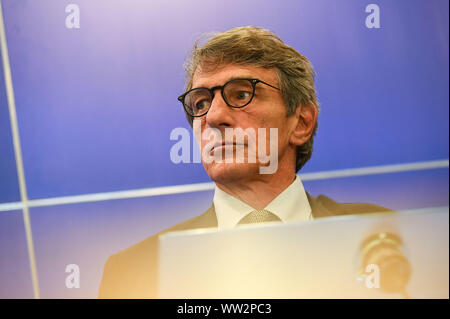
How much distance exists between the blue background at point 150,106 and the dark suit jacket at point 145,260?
0.04 meters

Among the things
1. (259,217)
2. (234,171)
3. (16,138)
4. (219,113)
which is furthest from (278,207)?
(16,138)

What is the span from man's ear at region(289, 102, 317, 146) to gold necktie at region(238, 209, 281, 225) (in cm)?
32

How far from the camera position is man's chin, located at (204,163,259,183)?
1.86 meters

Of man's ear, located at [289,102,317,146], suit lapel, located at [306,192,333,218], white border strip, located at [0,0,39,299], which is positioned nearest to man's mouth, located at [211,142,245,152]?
man's ear, located at [289,102,317,146]

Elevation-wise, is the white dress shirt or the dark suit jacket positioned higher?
the white dress shirt

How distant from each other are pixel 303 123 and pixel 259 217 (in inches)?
17.7

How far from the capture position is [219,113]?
185 cm

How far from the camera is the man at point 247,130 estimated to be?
73.3 inches

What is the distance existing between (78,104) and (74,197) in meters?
0.42

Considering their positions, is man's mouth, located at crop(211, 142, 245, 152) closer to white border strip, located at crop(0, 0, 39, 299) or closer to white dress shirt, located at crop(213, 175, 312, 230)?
white dress shirt, located at crop(213, 175, 312, 230)

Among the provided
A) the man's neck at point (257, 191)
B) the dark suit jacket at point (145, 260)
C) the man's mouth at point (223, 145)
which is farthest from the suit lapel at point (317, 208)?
the man's mouth at point (223, 145)

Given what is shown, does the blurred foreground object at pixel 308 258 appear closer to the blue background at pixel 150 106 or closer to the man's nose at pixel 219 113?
the blue background at pixel 150 106
